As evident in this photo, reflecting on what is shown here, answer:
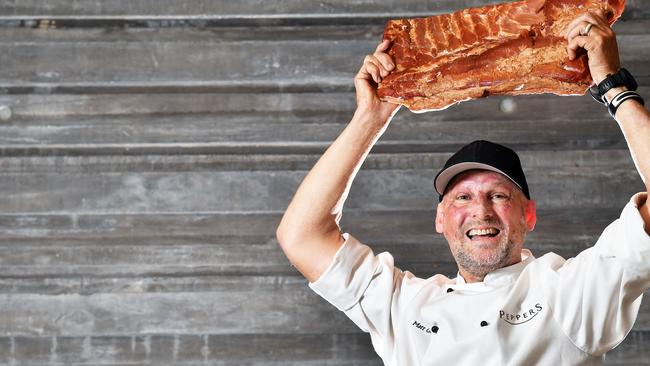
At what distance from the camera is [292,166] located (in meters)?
4.09

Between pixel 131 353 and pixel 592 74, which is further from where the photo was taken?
→ pixel 131 353

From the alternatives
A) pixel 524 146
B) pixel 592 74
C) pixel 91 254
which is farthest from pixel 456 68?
pixel 91 254

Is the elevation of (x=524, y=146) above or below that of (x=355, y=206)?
Answer: above

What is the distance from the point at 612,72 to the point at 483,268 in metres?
0.76

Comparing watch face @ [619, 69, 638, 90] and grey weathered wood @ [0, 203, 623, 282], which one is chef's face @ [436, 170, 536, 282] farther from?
grey weathered wood @ [0, 203, 623, 282]

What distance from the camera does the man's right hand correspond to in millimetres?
2812

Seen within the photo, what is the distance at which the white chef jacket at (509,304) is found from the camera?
2508mm

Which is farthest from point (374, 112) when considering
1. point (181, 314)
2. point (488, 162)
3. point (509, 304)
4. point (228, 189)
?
point (181, 314)

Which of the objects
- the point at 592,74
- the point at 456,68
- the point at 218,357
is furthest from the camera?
the point at 218,357

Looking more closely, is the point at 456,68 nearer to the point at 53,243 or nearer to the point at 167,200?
the point at 167,200

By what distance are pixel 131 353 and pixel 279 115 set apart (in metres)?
1.26

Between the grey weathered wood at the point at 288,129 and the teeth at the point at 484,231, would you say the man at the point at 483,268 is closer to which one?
the teeth at the point at 484,231

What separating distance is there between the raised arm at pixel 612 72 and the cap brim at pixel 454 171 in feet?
1.77

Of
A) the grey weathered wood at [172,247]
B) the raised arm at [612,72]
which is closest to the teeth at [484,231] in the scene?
the raised arm at [612,72]
